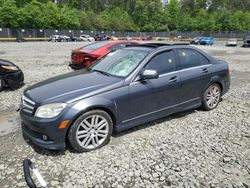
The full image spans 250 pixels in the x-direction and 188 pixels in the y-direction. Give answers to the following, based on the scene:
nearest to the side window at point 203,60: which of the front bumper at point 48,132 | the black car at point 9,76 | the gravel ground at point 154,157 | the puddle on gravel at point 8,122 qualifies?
the gravel ground at point 154,157

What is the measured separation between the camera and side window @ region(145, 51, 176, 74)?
459cm

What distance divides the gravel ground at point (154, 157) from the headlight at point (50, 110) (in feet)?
2.14

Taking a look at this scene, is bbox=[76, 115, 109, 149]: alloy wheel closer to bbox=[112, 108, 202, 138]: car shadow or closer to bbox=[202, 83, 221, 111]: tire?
bbox=[112, 108, 202, 138]: car shadow

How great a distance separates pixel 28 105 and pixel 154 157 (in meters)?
2.07

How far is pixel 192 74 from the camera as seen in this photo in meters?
5.09

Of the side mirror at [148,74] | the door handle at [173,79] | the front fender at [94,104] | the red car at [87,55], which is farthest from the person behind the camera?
the red car at [87,55]

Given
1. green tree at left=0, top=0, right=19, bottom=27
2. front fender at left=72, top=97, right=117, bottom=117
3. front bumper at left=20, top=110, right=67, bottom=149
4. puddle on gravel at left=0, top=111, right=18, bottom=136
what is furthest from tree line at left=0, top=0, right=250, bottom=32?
front fender at left=72, top=97, right=117, bottom=117

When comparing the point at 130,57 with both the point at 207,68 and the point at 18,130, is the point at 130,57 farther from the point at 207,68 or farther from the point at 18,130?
the point at 18,130

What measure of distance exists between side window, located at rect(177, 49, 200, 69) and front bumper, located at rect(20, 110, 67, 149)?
108 inches

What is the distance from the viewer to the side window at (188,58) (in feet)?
16.6

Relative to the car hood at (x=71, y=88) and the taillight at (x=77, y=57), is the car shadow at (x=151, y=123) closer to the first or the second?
the car hood at (x=71, y=88)

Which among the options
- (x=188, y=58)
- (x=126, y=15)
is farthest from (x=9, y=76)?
(x=126, y=15)

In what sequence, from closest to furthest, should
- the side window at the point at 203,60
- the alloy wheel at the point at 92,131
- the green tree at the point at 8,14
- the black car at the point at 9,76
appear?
the alloy wheel at the point at 92,131 → the side window at the point at 203,60 → the black car at the point at 9,76 → the green tree at the point at 8,14

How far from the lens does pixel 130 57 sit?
189 inches
